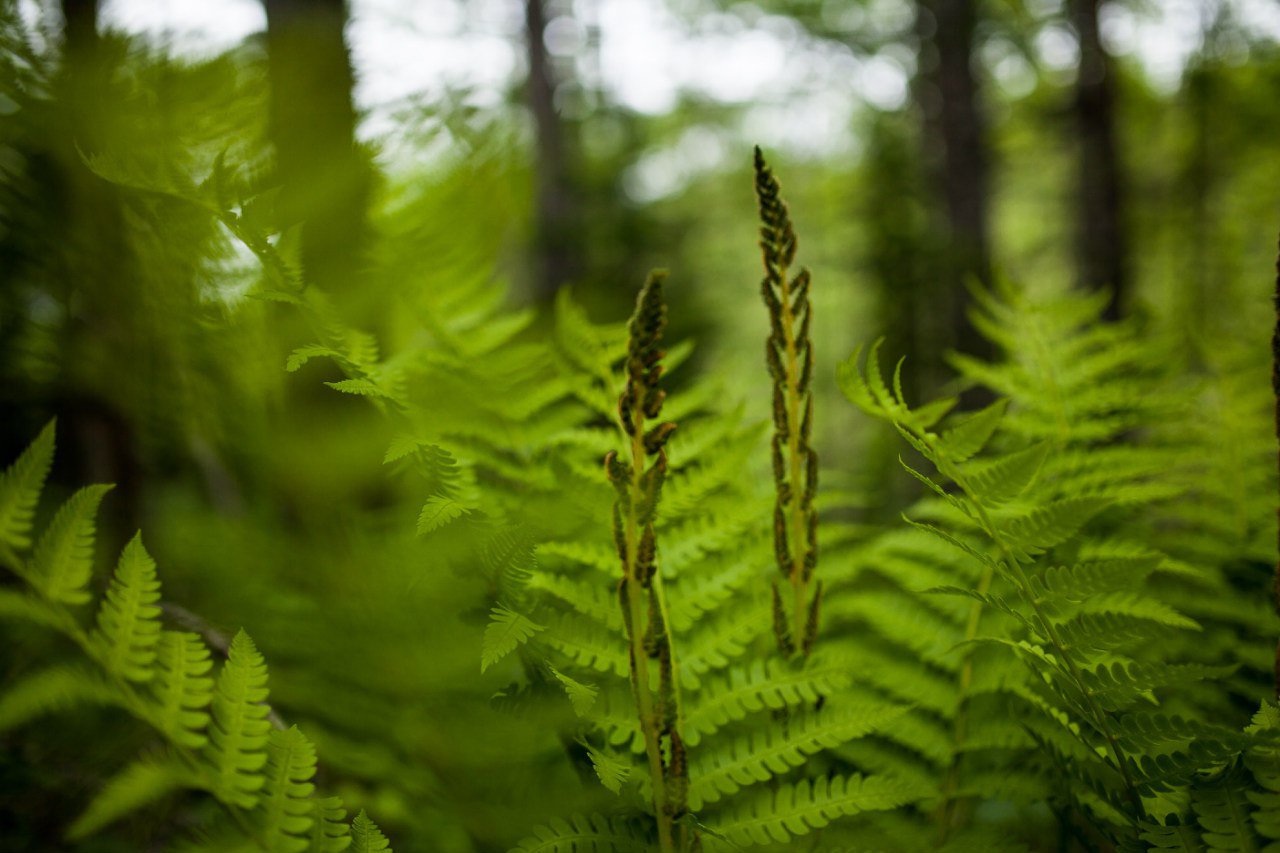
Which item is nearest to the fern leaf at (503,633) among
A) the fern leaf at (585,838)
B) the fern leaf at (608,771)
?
the fern leaf at (608,771)

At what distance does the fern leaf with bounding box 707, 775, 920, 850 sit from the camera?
0.77 metres

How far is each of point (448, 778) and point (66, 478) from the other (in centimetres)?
252

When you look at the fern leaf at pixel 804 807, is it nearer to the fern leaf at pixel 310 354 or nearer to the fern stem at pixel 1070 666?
the fern stem at pixel 1070 666

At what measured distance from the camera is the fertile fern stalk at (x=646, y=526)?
629 millimetres

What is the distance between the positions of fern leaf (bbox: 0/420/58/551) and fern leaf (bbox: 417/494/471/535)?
0.33 metres

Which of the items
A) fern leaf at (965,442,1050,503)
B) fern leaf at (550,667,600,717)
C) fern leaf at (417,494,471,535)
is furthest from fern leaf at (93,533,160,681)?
fern leaf at (965,442,1050,503)

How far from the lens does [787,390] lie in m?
0.79

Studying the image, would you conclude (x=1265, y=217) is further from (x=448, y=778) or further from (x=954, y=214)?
(x=448, y=778)

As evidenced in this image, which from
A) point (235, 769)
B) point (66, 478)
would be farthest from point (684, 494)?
point (66, 478)

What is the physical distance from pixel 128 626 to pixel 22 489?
0.58 ft

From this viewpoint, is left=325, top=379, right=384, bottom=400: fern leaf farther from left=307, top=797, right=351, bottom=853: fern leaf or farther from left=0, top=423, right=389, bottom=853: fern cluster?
left=307, top=797, right=351, bottom=853: fern leaf

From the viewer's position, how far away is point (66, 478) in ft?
8.30

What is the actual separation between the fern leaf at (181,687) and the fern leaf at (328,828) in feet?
0.40

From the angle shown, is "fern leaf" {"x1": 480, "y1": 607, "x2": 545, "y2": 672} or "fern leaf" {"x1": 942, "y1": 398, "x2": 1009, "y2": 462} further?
"fern leaf" {"x1": 942, "y1": 398, "x2": 1009, "y2": 462}
